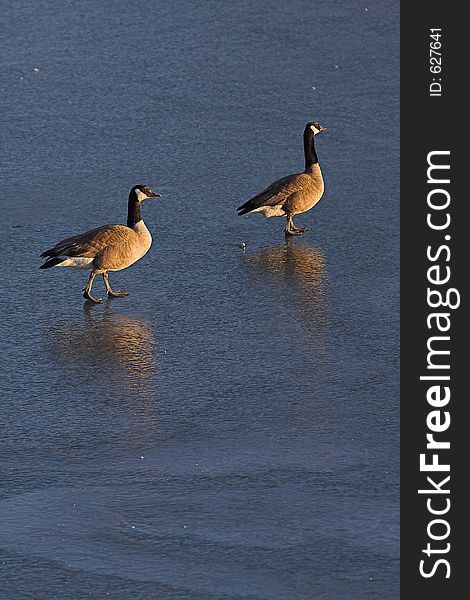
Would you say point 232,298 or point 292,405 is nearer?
point 292,405

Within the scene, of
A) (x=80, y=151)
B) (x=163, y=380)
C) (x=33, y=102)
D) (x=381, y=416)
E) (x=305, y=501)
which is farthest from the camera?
(x=33, y=102)

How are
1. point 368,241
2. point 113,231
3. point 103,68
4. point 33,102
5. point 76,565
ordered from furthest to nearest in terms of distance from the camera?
point 103,68 → point 33,102 → point 368,241 → point 113,231 → point 76,565

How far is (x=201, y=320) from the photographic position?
11.0 m

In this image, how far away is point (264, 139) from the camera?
15.3 meters

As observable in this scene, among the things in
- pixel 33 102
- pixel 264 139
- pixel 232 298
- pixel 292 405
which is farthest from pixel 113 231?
pixel 33 102

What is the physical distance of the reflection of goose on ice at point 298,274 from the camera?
36.5ft

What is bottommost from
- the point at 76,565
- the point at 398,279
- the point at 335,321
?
the point at 76,565

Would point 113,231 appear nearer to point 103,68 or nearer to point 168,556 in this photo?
point 168,556

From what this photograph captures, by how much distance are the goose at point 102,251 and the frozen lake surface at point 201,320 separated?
0.27 m

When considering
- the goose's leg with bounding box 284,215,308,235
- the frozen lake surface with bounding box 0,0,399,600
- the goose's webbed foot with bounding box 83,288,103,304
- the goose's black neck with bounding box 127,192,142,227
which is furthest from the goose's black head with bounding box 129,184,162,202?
the goose's leg with bounding box 284,215,308,235

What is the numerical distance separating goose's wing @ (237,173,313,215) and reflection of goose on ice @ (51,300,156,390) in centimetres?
216

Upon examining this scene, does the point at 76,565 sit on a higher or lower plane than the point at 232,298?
lower

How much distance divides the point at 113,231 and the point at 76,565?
4.69 metres

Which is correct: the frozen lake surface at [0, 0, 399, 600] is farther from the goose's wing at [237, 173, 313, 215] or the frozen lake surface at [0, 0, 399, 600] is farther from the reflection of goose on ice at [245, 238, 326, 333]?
the goose's wing at [237, 173, 313, 215]
